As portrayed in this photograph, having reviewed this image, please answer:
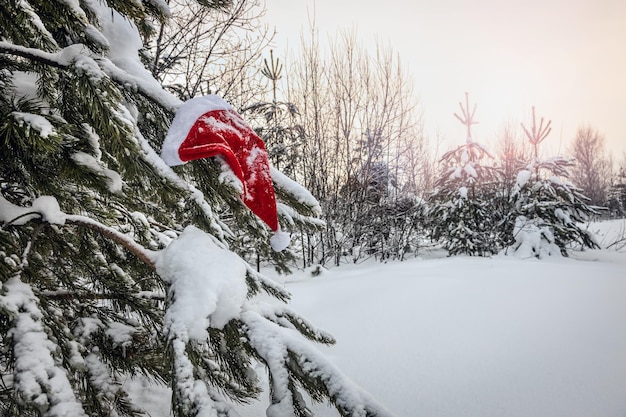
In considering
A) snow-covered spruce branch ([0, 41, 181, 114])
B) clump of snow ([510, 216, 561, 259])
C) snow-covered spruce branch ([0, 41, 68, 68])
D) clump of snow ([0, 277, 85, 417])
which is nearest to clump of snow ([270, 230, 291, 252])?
snow-covered spruce branch ([0, 41, 181, 114])

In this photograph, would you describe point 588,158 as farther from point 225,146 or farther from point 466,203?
point 225,146

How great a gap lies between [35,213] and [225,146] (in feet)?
1.89

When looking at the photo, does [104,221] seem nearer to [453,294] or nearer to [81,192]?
[81,192]

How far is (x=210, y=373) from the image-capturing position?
955 mm

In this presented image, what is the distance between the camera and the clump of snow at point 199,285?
→ 60 centimetres

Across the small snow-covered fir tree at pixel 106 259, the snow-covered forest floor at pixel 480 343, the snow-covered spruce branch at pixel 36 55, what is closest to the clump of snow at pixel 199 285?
the small snow-covered fir tree at pixel 106 259

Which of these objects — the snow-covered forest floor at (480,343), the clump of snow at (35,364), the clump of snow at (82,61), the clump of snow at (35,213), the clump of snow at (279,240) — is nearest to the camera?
the clump of snow at (35,364)

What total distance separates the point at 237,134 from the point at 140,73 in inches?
14.3

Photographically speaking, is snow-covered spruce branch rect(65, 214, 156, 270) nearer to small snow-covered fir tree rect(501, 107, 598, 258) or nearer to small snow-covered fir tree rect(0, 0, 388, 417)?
small snow-covered fir tree rect(0, 0, 388, 417)

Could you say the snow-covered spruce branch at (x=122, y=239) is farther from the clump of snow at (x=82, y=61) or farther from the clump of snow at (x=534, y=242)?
the clump of snow at (x=534, y=242)

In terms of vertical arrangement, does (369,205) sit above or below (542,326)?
above

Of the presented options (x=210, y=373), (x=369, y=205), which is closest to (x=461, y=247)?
(x=369, y=205)

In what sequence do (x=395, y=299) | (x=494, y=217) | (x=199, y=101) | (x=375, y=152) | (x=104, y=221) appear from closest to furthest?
(x=199, y=101) → (x=104, y=221) → (x=395, y=299) → (x=375, y=152) → (x=494, y=217)

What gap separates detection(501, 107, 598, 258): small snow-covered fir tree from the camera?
7152 mm
